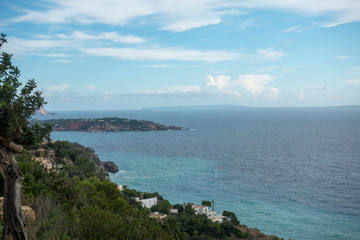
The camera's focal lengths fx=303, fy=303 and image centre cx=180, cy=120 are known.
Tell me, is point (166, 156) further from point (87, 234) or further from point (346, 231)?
point (87, 234)

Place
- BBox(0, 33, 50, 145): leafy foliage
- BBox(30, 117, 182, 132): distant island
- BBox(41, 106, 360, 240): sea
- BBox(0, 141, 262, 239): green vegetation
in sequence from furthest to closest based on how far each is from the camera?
BBox(30, 117, 182, 132): distant island
BBox(41, 106, 360, 240): sea
BBox(0, 141, 262, 239): green vegetation
BBox(0, 33, 50, 145): leafy foliage

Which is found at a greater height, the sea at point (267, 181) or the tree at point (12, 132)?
the tree at point (12, 132)

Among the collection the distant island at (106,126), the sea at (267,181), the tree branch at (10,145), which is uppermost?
the tree branch at (10,145)

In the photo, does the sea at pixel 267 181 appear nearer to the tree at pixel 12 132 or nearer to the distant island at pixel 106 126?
the tree at pixel 12 132

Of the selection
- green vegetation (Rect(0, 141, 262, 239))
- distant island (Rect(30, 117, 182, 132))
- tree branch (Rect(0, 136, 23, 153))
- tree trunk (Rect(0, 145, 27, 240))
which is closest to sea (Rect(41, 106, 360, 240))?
green vegetation (Rect(0, 141, 262, 239))

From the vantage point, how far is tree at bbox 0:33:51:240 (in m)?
6.52

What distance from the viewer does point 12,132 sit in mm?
6570

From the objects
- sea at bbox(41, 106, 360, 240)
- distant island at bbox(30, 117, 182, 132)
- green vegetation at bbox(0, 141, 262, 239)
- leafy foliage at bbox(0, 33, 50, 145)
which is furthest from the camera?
distant island at bbox(30, 117, 182, 132)

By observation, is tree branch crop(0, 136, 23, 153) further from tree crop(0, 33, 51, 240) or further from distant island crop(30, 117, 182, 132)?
distant island crop(30, 117, 182, 132)

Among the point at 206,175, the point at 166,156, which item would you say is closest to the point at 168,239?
the point at 206,175

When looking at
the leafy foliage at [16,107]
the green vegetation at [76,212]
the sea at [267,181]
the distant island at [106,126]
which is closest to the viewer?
the leafy foliage at [16,107]

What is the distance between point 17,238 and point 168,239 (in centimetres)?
414

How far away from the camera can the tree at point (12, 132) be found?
652cm

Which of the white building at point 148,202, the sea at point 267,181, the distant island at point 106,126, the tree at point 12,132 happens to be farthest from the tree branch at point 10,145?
the distant island at point 106,126
